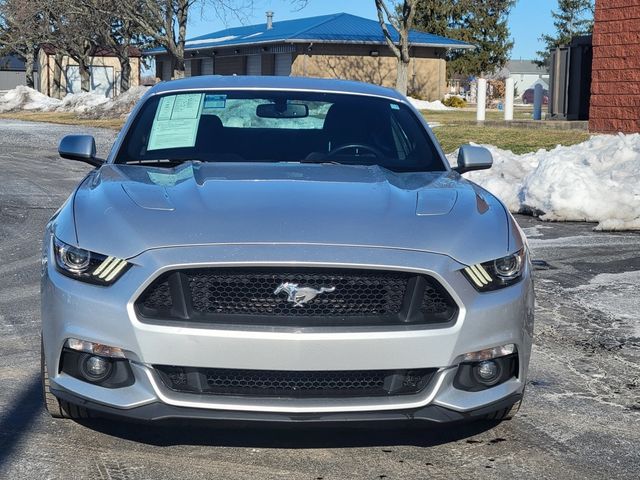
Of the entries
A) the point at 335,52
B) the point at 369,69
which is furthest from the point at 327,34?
the point at 369,69

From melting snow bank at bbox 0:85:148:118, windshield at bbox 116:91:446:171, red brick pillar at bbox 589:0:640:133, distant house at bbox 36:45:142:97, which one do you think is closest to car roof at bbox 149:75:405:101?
windshield at bbox 116:91:446:171

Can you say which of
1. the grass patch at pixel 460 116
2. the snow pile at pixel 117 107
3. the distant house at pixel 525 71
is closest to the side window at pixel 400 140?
the grass patch at pixel 460 116

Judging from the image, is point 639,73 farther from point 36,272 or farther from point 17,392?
point 17,392

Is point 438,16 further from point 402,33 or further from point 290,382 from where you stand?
point 290,382

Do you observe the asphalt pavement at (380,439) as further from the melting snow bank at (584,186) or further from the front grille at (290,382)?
the melting snow bank at (584,186)

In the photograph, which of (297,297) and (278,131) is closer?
(297,297)

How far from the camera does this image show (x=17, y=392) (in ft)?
16.2

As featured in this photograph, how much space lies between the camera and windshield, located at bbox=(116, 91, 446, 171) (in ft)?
17.8

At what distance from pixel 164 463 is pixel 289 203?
111 cm

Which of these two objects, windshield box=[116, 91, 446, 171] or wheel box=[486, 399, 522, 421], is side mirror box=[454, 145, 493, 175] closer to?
windshield box=[116, 91, 446, 171]

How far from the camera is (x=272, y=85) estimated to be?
19.9ft

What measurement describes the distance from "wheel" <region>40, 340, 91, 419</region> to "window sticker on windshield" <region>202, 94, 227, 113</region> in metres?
2.01

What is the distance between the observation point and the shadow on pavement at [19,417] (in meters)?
4.20

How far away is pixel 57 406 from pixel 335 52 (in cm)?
4815
